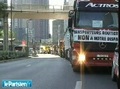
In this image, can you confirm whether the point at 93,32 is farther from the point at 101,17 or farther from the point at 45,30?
the point at 45,30

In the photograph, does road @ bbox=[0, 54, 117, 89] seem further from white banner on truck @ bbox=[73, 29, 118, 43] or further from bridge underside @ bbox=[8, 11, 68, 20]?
bridge underside @ bbox=[8, 11, 68, 20]

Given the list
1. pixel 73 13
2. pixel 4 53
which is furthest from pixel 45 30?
pixel 73 13

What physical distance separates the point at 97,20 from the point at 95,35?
0.72 metres

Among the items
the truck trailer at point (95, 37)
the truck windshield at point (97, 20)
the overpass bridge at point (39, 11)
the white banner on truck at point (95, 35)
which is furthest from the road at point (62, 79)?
the overpass bridge at point (39, 11)

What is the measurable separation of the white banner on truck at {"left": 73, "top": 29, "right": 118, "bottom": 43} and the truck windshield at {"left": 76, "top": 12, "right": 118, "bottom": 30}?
0.23 metres

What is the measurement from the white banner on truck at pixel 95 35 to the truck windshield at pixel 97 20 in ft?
0.75

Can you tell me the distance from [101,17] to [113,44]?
1.36 m

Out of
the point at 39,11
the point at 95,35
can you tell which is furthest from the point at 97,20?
the point at 39,11

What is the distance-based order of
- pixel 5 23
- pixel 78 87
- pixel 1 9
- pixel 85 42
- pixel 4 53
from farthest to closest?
pixel 5 23, pixel 1 9, pixel 4 53, pixel 85 42, pixel 78 87

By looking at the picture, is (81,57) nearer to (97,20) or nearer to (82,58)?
(82,58)

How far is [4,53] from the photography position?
171ft

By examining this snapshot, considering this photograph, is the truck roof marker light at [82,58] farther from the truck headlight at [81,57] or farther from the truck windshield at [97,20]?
the truck windshield at [97,20]

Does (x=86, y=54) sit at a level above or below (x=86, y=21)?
below

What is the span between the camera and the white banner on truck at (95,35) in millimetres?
18406
